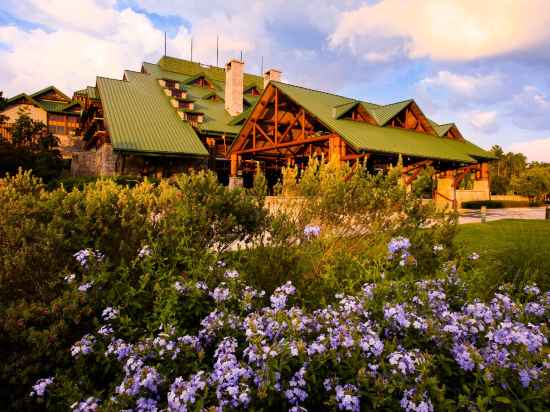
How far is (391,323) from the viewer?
2531mm

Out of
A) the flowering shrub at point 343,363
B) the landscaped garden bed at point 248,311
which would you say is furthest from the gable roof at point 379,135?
the flowering shrub at point 343,363

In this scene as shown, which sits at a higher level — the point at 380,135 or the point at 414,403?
the point at 380,135

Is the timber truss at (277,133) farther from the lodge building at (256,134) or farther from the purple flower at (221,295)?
the purple flower at (221,295)

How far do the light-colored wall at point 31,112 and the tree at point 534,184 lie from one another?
55549mm

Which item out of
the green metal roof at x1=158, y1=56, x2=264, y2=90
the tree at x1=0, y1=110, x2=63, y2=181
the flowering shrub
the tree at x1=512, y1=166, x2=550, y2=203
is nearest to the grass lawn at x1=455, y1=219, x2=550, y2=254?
the flowering shrub

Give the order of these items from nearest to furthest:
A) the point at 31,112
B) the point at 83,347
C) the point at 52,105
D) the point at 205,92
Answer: the point at 83,347
the point at 205,92
the point at 31,112
the point at 52,105

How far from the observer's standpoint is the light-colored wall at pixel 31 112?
1266 inches

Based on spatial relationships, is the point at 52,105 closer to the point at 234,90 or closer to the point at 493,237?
the point at 234,90

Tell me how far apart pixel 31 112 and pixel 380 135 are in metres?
32.2

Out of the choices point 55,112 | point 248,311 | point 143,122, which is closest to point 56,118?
→ point 55,112

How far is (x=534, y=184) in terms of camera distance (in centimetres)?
4444

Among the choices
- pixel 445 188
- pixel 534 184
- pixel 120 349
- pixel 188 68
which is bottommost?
pixel 120 349

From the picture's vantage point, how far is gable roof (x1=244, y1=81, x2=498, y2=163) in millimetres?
16503

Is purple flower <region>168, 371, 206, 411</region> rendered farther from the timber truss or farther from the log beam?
the timber truss
